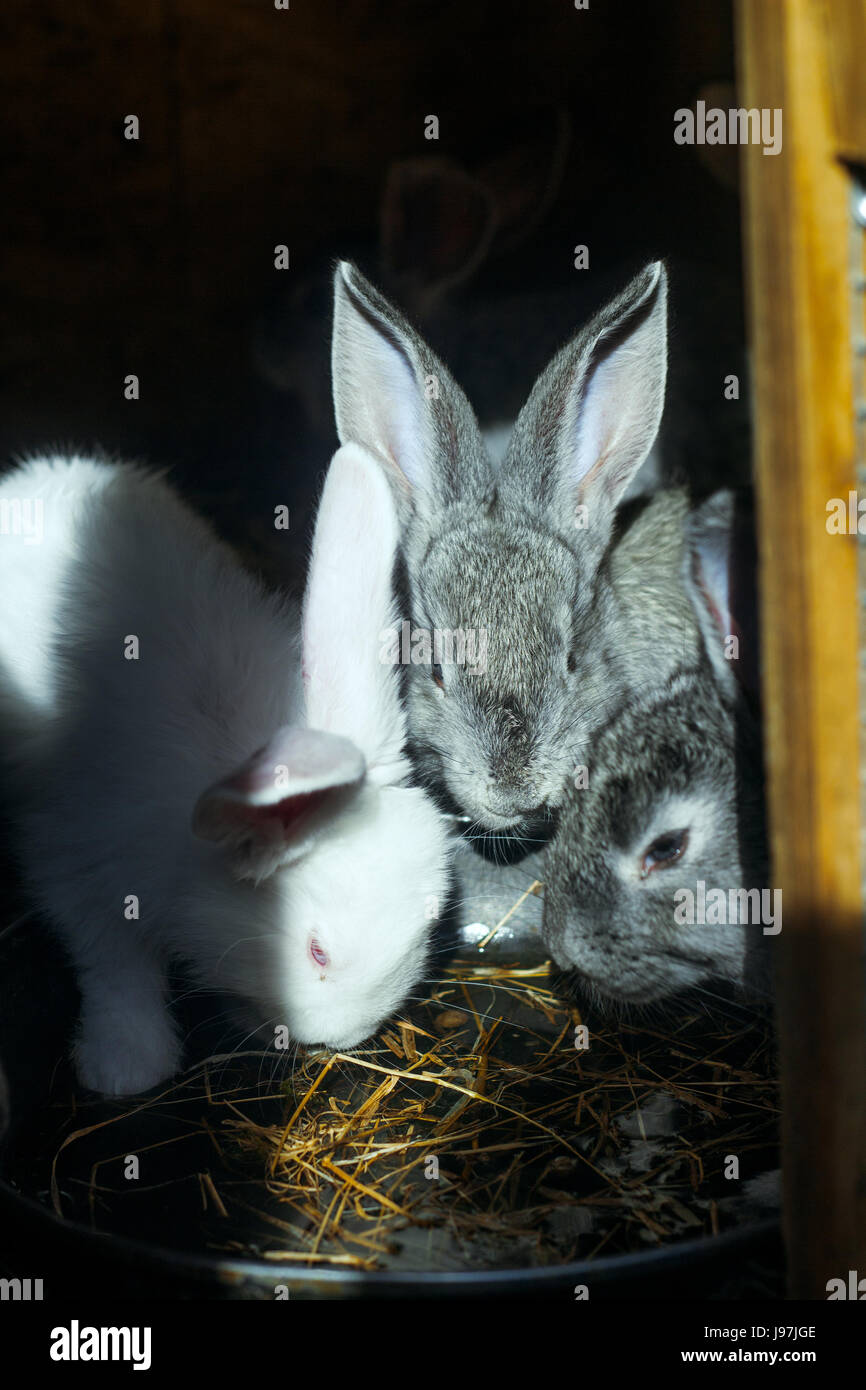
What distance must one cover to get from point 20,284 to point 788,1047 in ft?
12.5

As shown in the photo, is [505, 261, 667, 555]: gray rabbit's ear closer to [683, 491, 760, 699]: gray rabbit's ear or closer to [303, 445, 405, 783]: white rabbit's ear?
[683, 491, 760, 699]: gray rabbit's ear

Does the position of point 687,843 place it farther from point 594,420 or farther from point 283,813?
point 594,420

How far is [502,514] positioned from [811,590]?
1467mm

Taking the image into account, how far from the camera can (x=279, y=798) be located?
1.90 meters

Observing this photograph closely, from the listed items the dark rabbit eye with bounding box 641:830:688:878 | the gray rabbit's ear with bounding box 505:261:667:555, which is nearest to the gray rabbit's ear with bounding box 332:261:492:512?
the gray rabbit's ear with bounding box 505:261:667:555

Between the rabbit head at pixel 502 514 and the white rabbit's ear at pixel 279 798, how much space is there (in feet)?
2.14

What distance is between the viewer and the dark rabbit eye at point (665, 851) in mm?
2549

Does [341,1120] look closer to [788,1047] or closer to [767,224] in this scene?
[788,1047]

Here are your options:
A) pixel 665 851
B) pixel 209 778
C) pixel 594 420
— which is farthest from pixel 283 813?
pixel 594 420

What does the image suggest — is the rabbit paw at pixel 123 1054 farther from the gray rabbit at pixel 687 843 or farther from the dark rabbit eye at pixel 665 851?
the dark rabbit eye at pixel 665 851

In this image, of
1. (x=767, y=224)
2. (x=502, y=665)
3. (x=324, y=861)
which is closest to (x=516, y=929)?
(x=502, y=665)

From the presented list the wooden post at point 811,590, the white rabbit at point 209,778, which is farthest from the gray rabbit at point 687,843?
the wooden post at point 811,590

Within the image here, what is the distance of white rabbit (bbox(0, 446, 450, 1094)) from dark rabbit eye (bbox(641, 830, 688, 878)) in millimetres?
489
